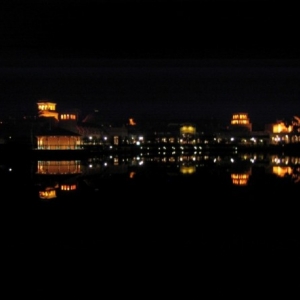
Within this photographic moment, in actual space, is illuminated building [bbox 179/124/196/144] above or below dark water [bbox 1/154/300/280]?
above

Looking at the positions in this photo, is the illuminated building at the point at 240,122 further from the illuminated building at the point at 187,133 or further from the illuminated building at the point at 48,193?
the illuminated building at the point at 48,193

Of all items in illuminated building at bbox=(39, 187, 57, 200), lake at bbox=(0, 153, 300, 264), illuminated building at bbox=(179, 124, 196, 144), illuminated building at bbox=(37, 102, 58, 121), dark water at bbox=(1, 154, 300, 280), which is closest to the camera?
dark water at bbox=(1, 154, 300, 280)

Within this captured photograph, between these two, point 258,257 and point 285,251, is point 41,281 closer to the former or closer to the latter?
point 258,257

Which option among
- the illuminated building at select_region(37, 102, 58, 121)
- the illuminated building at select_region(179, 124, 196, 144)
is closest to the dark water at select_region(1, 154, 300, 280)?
the illuminated building at select_region(37, 102, 58, 121)

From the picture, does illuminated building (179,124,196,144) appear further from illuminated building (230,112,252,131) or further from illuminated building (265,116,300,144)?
illuminated building (265,116,300,144)

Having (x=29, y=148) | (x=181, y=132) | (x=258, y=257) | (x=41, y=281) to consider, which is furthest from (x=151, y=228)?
(x=181, y=132)

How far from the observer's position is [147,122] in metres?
47.7

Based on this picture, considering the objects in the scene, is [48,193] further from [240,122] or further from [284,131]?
[240,122]

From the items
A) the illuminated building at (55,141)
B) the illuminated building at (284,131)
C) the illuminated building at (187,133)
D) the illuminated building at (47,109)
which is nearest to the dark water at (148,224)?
the illuminated building at (55,141)

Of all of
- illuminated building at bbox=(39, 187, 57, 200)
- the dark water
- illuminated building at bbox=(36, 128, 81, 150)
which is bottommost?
the dark water

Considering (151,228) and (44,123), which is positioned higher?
(44,123)

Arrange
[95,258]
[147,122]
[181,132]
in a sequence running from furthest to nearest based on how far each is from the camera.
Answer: [147,122] < [181,132] < [95,258]

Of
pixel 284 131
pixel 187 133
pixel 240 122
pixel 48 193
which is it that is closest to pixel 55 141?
pixel 48 193

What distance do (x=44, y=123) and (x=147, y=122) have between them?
19588mm
